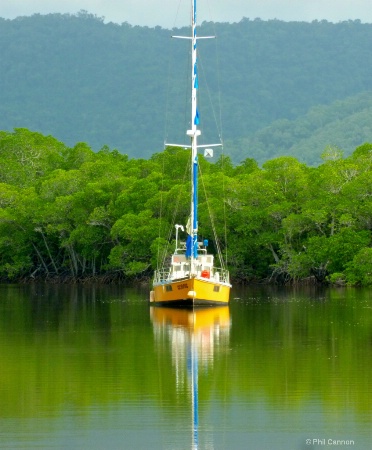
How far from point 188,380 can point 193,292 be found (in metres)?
17.5

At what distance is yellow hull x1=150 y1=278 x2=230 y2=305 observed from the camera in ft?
132

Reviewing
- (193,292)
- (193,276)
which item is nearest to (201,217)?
(193,292)

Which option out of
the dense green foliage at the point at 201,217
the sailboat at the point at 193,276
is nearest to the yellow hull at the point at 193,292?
the sailboat at the point at 193,276

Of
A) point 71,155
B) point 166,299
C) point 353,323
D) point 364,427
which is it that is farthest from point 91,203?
point 364,427

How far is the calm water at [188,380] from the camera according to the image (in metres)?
17.5

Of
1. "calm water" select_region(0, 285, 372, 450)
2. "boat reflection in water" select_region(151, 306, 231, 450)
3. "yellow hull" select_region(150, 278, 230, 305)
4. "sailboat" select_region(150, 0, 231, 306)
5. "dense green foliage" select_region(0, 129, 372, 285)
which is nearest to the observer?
"calm water" select_region(0, 285, 372, 450)

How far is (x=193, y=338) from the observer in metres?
30.9

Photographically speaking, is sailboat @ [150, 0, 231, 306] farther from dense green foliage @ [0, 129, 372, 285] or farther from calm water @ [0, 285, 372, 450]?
dense green foliage @ [0, 129, 372, 285]

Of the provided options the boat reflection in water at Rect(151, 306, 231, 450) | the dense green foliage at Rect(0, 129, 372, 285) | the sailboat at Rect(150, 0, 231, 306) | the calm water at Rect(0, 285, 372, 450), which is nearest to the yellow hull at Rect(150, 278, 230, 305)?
the sailboat at Rect(150, 0, 231, 306)

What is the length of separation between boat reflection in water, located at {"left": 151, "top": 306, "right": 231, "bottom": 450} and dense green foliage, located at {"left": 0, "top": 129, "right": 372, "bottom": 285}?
18513 mm

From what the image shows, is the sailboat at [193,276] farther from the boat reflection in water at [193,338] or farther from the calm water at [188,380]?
the calm water at [188,380]

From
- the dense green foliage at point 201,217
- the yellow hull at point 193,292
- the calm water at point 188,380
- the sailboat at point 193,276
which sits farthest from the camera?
the dense green foliage at point 201,217

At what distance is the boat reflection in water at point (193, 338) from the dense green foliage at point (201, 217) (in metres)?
18.5

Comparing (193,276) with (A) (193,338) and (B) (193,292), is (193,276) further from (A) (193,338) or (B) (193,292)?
(A) (193,338)
